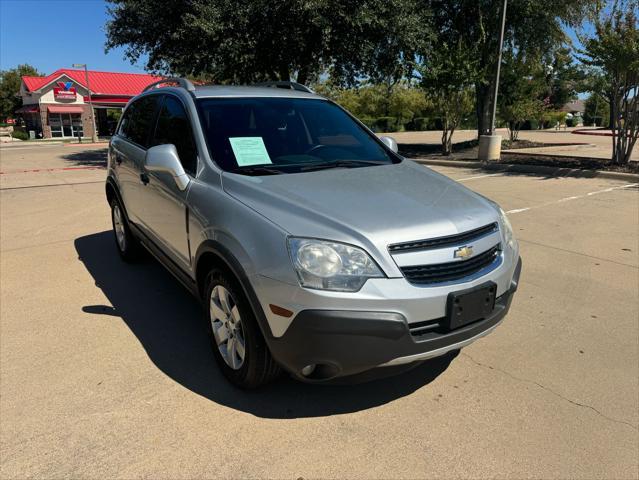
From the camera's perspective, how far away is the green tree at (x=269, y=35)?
524 inches

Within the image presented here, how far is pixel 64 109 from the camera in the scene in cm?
4328

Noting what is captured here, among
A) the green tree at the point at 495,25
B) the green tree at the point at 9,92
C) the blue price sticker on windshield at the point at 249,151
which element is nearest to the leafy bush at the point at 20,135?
the green tree at the point at 9,92

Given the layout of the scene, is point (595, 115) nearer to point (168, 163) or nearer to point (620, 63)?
point (620, 63)

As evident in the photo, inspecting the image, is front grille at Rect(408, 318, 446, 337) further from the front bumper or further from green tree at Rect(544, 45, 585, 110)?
green tree at Rect(544, 45, 585, 110)

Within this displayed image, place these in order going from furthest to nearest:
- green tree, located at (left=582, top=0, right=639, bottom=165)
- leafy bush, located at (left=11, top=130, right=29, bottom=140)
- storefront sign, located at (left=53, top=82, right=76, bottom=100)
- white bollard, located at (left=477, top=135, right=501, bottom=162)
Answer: storefront sign, located at (left=53, top=82, right=76, bottom=100), leafy bush, located at (left=11, top=130, right=29, bottom=140), white bollard, located at (left=477, top=135, right=501, bottom=162), green tree, located at (left=582, top=0, right=639, bottom=165)

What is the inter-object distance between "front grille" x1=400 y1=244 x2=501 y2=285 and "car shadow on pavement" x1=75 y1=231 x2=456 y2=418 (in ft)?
2.21

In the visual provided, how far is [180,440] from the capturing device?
2.51 m

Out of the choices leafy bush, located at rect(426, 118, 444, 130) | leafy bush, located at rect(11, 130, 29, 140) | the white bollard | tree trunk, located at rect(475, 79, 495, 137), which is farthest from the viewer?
leafy bush, located at rect(426, 118, 444, 130)

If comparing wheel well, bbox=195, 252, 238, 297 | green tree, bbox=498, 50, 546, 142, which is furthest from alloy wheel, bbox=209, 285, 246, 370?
green tree, bbox=498, 50, 546, 142

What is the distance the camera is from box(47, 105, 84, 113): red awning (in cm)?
4260

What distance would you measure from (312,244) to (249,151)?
1.17m

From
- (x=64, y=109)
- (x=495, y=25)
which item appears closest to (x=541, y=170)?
(x=495, y=25)

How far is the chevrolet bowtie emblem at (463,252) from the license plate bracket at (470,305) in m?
0.17

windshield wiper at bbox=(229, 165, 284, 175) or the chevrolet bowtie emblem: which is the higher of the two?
windshield wiper at bbox=(229, 165, 284, 175)
